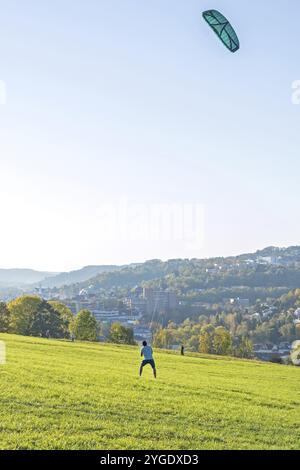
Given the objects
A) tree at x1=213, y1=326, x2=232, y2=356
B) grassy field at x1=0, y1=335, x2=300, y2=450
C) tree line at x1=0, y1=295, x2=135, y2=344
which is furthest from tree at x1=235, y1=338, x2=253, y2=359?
grassy field at x1=0, y1=335, x2=300, y2=450

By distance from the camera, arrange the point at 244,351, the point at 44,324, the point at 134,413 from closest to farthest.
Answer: the point at 134,413, the point at 44,324, the point at 244,351

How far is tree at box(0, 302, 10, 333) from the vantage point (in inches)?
3524

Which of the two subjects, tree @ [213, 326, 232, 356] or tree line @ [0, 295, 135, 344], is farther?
tree @ [213, 326, 232, 356]

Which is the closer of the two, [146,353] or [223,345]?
[146,353]

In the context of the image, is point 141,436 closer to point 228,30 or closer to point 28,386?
point 28,386

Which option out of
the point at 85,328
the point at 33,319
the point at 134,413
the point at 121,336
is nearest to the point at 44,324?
the point at 33,319

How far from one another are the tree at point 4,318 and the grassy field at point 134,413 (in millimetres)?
65273

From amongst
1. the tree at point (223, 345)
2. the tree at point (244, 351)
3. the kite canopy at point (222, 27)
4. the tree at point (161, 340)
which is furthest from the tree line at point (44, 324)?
the kite canopy at point (222, 27)

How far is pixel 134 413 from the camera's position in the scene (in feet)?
56.3

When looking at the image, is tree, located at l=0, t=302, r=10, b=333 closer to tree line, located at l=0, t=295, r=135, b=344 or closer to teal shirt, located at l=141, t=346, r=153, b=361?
tree line, located at l=0, t=295, r=135, b=344

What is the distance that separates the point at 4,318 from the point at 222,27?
249 feet

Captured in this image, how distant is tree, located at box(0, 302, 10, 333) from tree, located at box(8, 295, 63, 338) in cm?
89

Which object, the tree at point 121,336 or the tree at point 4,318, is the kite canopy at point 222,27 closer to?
the tree at point 121,336

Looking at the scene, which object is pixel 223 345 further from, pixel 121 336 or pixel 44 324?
pixel 44 324
